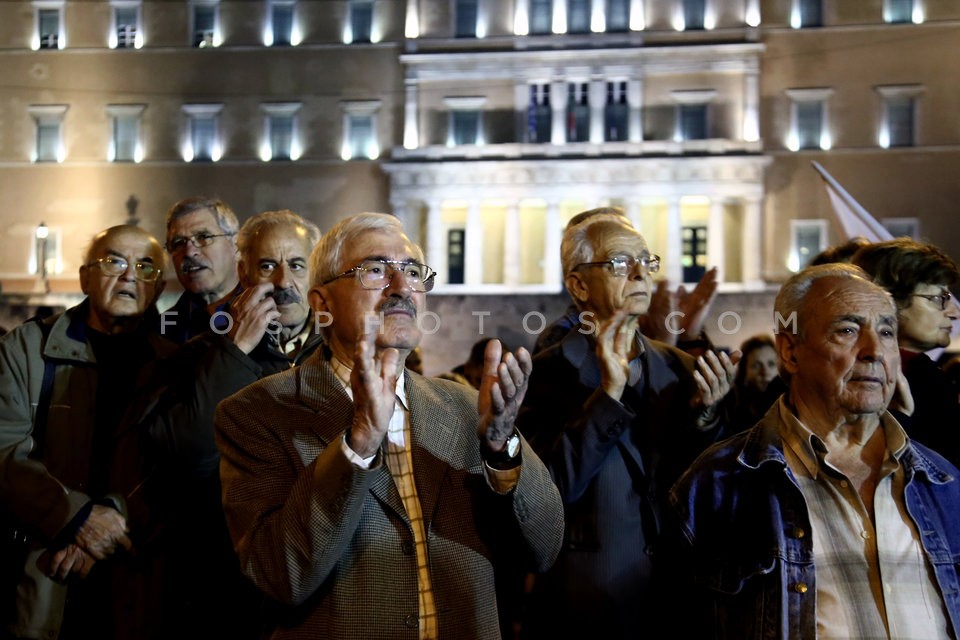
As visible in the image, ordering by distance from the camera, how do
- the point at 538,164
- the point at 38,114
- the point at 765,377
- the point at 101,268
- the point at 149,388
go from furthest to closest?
the point at 38,114 → the point at 538,164 → the point at 765,377 → the point at 101,268 → the point at 149,388

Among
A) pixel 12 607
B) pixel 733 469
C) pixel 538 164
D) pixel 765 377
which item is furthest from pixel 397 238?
pixel 538 164

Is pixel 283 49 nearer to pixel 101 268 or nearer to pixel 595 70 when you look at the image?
pixel 595 70

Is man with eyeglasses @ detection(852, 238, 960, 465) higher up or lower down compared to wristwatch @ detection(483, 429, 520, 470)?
higher up

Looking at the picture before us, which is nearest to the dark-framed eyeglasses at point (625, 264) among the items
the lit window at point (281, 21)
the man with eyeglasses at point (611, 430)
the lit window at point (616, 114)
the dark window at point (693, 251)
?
the man with eyeglasses at point (611, 430)

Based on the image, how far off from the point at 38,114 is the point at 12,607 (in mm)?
33783

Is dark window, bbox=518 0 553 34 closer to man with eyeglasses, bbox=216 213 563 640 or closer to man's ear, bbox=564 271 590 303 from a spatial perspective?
man's ear, bbox=564 271 590 303

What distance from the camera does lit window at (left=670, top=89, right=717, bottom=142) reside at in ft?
105

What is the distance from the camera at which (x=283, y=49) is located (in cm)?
3291

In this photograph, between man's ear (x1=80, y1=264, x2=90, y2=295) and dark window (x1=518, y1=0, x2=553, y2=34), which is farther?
dark window (x1=518, y1=0, x2=553, y2=34)

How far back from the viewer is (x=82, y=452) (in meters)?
3.88

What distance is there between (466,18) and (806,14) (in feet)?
36.9

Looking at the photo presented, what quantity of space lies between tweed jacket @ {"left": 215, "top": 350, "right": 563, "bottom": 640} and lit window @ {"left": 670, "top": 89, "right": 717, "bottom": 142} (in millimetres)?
30539

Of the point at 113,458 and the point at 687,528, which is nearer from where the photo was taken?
the point at 687,528

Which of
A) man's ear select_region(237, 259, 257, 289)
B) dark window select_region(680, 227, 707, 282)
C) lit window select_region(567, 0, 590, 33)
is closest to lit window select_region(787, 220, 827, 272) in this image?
dark window select_region(680, 227, 707, 282)
